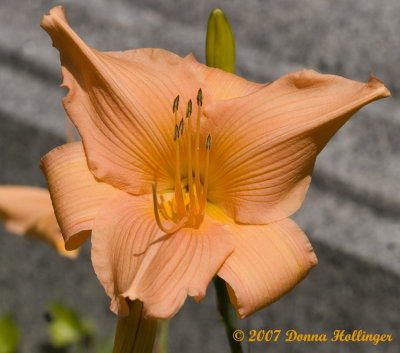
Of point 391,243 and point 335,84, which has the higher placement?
point 335,84

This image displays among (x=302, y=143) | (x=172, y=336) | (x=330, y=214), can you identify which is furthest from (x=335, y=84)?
(x=172, y=336)

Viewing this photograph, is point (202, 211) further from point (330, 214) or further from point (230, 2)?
point (230, 2)

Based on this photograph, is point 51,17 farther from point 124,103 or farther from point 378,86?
point 378,86

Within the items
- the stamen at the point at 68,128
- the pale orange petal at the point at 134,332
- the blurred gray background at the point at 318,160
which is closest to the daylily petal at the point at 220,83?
the pale orange petal at the point at 134,332

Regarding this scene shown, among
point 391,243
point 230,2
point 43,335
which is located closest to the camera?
point 391,243

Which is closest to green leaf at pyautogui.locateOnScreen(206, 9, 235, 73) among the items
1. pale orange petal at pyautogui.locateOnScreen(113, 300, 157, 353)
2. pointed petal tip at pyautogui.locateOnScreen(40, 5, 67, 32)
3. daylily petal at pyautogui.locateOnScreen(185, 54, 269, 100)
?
daylily petal at pyautogui.locateOnScreen(185, 54, 269, 100)

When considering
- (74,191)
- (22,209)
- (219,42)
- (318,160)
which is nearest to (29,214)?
(22,209)

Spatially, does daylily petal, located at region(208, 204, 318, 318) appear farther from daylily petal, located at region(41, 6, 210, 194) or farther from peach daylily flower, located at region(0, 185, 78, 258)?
peach daylily flower, located at region(0, 185, 78, 258)
